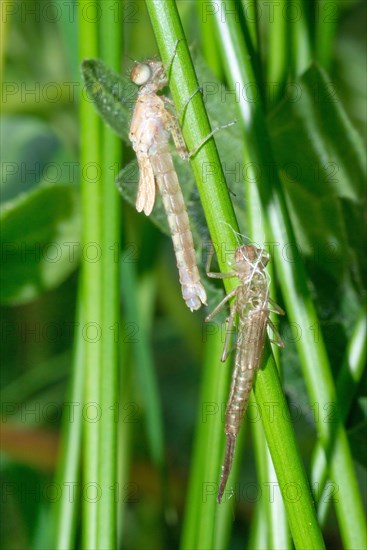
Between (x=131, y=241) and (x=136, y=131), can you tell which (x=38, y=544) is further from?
(x=136, y=131)

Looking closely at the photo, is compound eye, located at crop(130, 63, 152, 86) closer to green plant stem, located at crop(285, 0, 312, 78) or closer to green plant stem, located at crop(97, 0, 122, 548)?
green plant stem, located at crop(97, 0, 122, 548)

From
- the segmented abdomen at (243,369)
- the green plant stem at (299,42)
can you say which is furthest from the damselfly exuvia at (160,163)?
the green plant stem at (299,42)

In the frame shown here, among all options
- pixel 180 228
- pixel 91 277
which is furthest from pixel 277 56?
pixel 91 277

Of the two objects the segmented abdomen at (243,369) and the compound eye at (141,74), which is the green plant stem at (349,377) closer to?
the segmented abdomen at (243,369)

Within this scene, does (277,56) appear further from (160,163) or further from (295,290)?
(295,290)

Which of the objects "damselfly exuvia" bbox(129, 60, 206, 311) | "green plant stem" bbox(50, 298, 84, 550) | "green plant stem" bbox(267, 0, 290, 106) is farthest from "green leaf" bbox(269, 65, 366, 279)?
"green plant stem" bbox(50, 298, 84, 550)
